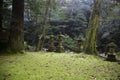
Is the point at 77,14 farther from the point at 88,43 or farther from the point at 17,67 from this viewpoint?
the point at 17,67

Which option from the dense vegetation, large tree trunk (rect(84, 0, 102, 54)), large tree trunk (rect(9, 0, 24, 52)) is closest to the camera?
the dense vegetation

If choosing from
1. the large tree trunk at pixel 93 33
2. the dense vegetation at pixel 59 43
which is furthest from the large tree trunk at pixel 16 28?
the large tree trunk at pixel 93 33

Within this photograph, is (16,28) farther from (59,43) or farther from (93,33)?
(93,33)

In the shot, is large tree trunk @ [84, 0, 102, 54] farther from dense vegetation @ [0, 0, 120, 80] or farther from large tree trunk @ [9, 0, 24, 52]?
large tree trunk @ [9, 0, 24, 52]

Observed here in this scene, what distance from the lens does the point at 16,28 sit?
11.5 m

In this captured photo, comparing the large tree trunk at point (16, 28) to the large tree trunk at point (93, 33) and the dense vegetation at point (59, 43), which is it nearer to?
the dense vegetation at point (59, 43)

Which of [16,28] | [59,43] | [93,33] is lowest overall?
[59,43]

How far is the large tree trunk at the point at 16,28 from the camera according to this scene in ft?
37.4

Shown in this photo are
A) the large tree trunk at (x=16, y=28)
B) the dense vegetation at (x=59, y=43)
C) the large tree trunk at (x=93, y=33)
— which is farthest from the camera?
the large tree trunk at (x=93, y=33)

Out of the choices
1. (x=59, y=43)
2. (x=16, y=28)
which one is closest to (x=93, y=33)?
(x=59, y=43)

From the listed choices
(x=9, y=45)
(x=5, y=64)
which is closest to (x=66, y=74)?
(x=5, y=64)

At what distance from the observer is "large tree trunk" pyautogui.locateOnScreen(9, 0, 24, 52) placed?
37.4 ft

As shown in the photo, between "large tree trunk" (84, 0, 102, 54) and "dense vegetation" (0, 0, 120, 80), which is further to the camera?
"large tree trunk" (84, 0, 102, 54)

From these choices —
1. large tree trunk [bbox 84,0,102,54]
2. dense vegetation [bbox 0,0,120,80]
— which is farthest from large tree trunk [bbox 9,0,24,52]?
large tree trunk [bbox 84,0,102,54]
